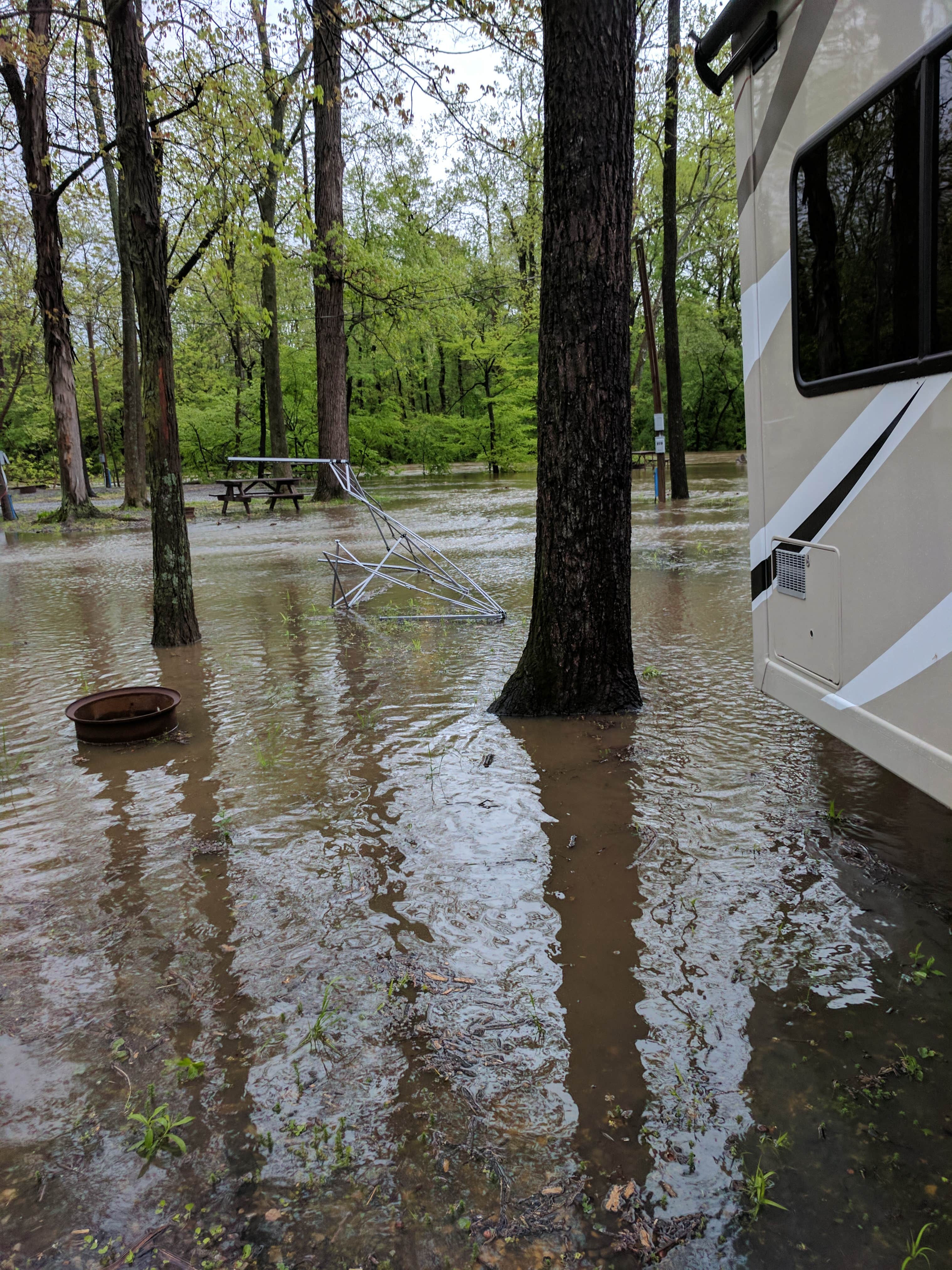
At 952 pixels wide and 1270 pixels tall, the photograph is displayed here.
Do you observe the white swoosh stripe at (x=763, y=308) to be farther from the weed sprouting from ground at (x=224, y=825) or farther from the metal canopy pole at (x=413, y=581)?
the metal canopy pole at (x=413, y=581)

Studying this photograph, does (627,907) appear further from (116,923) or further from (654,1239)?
(116,923)

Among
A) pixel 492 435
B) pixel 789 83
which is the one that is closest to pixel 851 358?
pixel 789 83

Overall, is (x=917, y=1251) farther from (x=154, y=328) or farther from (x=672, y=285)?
(x=672, y=285)

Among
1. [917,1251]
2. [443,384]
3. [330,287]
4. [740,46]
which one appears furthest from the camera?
[443,384]

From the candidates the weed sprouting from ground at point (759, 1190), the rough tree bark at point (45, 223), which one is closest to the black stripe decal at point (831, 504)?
the weed sprouting from ground at point (759, 1190)

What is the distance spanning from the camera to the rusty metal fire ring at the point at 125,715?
475 centimetres

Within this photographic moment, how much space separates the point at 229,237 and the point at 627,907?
7.63 metres

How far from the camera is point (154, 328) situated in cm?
650

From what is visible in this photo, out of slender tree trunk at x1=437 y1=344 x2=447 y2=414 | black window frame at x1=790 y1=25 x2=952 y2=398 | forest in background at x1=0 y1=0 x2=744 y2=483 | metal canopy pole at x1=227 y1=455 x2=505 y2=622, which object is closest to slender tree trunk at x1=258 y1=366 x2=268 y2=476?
forest in background at x1=0 y1=0 x2=744 y2=483

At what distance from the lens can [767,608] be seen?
334cm

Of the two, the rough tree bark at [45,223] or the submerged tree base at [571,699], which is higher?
the rough tree bark at [45,223]

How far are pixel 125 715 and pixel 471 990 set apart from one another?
10.9 feet

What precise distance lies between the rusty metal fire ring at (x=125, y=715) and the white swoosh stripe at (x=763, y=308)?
3.50 m

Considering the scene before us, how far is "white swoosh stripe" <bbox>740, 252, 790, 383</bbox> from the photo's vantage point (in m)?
3.12
